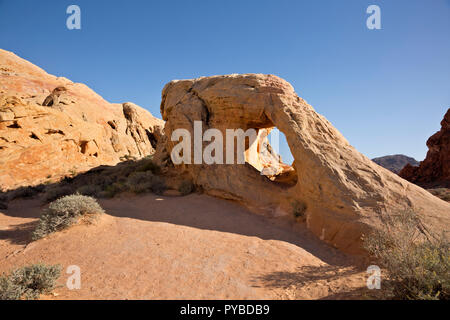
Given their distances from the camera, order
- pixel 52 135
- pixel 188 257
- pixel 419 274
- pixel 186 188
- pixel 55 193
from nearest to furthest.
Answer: pixel 419 274
pixel 188 257
pixel 55 193
pixel 186 188
pixel 52 135

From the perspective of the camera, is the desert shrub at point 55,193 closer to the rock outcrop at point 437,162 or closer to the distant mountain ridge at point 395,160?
the rock outcrop at point 437,162

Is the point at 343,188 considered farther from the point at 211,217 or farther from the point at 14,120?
the point at 14,120

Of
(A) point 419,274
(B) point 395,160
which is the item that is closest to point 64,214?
(A) point 419,274

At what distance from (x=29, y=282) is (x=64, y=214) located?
2393 mm

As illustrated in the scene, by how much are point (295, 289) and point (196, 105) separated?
23.5ft

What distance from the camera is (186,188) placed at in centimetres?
811

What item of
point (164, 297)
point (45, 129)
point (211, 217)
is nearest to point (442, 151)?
point (211, 217)

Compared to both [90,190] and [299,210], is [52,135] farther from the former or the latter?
[299,210]

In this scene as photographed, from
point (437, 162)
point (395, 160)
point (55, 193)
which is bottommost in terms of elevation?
point (55, 193)

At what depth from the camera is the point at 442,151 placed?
1905 centimetres

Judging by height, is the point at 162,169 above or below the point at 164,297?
above

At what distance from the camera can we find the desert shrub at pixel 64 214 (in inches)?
189

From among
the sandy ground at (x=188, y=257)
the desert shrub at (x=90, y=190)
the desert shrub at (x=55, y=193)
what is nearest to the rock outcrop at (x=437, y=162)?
the sandy ground at (x=188, y=257)

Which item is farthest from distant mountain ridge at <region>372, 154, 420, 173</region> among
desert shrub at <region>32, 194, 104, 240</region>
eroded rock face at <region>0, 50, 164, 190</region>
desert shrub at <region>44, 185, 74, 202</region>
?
desert shrub at <region>32, 194, 104, 240</region>
